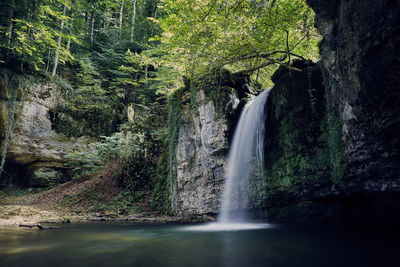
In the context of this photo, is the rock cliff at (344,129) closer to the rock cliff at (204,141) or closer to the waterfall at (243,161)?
the waterfall at (243,161)

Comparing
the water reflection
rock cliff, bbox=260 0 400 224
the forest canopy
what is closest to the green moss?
the forest canopy

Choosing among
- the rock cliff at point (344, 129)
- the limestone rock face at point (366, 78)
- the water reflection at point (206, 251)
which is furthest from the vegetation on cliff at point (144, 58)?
the water reflection at point (206, 251)

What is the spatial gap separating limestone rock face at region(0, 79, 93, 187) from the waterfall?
10752 millimetres

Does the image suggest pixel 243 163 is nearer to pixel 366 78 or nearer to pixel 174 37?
pixel 366 78

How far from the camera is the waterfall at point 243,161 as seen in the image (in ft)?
22.9

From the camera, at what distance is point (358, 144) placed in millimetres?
4316

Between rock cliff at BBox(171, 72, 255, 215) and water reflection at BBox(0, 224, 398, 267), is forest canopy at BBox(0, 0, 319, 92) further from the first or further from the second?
water reflection at BBox(0, 224, 398, 267)

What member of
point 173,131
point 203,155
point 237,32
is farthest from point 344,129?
point 173,131

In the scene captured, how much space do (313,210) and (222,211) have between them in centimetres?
286

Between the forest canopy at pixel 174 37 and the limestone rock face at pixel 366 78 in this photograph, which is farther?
the forest canopy at pixel 174 37

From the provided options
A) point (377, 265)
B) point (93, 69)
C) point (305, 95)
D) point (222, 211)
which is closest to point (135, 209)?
point (222, 211)

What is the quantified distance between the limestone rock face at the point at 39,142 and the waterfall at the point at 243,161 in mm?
10752

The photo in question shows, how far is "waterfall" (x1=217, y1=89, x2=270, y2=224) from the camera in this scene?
22.9 feet

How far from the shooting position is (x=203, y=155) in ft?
26.7
